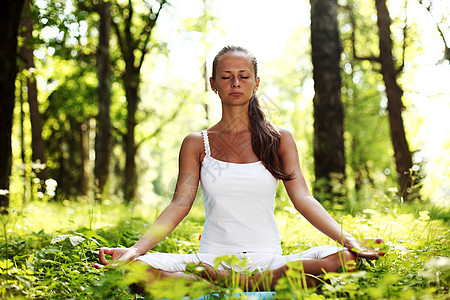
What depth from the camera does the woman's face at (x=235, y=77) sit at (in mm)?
3139

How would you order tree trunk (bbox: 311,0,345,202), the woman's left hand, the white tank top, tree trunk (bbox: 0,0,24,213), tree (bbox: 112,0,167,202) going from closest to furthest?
the woman's left hand, the white tank top, tree trunk (bbox: 0,0,24,213), tree trunk (bbox: 311,0,345,202), tree (bbox: 112,0,167,202)

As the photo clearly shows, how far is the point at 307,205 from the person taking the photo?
3.02 m

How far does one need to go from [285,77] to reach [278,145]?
24700 mm

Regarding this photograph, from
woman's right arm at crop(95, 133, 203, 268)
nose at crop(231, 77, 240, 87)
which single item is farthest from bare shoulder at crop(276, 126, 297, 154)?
woman's right arm at crop(95, 133, 203, 268)

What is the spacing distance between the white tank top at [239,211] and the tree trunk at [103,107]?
8758 mm

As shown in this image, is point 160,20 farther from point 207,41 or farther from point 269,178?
point 269,178

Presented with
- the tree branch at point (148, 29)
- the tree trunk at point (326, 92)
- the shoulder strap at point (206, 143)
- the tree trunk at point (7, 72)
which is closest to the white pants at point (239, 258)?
the shoulder strap at point (206, 143)

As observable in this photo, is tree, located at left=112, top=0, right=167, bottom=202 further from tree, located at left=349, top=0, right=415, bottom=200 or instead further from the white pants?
the white pants

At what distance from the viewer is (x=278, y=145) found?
326cm

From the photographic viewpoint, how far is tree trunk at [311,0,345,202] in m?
7.60

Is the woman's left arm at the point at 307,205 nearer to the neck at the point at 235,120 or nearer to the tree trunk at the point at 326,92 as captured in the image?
the neck at the point at 235,120

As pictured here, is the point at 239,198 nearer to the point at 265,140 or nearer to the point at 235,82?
the point at 265,140

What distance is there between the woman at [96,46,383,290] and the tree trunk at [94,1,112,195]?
339 inches

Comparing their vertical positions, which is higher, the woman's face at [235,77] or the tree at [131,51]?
the tree at [131,51]
